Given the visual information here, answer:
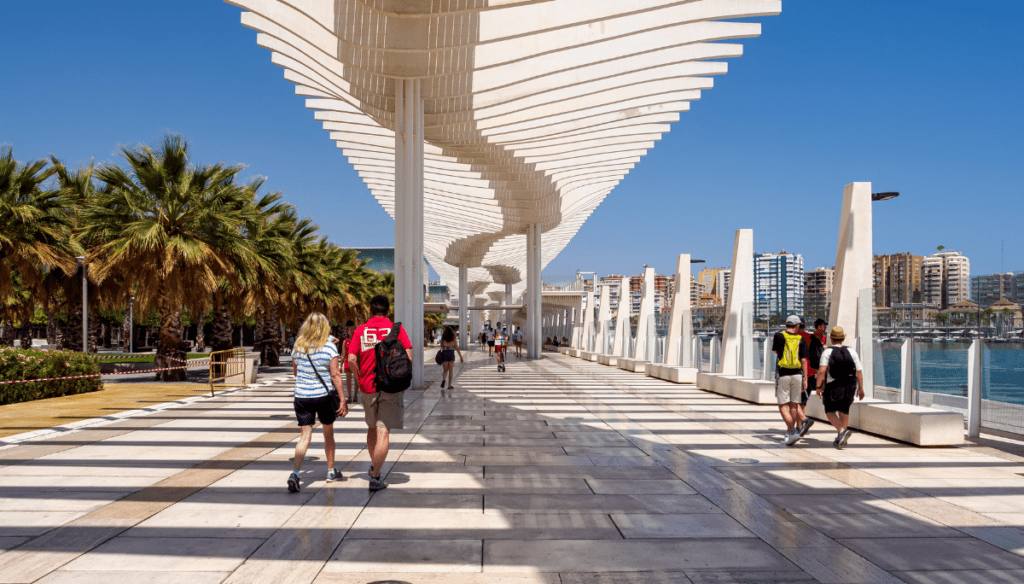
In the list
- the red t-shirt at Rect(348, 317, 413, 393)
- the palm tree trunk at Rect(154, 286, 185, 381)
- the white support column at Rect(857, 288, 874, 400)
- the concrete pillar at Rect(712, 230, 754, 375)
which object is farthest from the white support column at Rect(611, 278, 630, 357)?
the red t-shirt at Rect(348, 317, 413, 393)

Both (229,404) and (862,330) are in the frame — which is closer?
(862,330)

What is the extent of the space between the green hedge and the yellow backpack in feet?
43.1

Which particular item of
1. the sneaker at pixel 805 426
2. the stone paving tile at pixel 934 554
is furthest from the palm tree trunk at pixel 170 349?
the stone paving tile at pixel 934 554

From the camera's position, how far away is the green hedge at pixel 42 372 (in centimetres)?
1391

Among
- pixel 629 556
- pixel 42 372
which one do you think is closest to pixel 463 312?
pixel 42 372

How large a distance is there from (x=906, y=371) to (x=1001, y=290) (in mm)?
1568

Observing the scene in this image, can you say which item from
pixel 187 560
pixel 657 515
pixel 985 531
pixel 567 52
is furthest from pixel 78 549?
pixel 567 52

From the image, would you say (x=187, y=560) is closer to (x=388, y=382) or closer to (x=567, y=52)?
(x=388, y=382)

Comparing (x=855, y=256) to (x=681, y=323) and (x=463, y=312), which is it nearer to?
(x=681, y=323)

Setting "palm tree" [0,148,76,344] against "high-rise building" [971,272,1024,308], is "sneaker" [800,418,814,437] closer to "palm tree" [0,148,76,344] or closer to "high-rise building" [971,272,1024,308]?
"high-rise building" [971,272,1024,308]

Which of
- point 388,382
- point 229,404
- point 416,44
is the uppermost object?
point 416,44

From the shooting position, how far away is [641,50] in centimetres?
1670

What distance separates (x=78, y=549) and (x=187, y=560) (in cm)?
80

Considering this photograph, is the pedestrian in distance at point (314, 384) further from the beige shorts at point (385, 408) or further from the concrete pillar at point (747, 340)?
the concrete pillar at point (747, 340)
